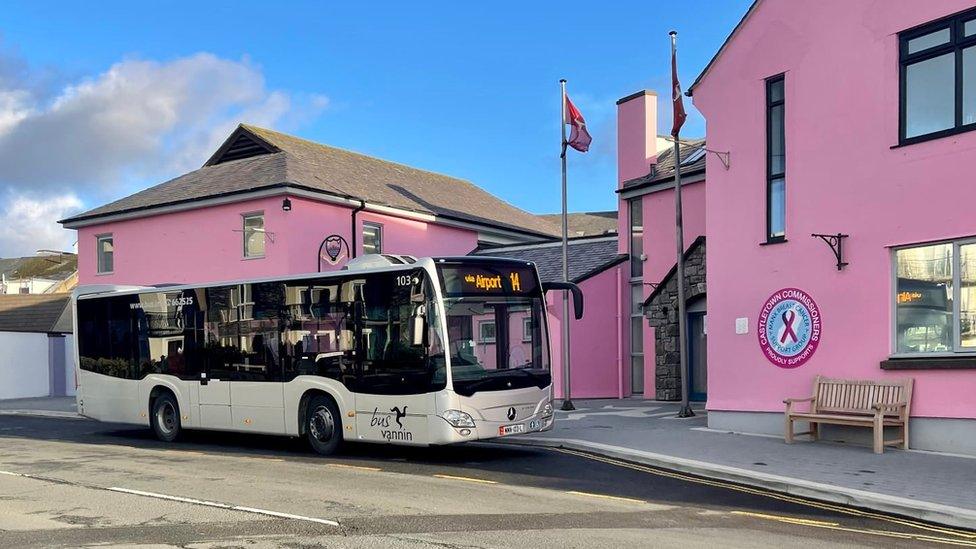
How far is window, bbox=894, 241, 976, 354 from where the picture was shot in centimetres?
1230

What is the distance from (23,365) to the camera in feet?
101

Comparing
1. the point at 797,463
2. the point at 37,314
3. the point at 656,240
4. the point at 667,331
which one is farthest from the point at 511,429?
the point at 37,314

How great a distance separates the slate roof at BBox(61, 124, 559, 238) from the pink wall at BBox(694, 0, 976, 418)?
1305 cm

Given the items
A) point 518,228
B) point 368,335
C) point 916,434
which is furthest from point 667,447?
point 518,228

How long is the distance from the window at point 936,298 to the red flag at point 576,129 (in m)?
8.76

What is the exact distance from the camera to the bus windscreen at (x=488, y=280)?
41.3 ft

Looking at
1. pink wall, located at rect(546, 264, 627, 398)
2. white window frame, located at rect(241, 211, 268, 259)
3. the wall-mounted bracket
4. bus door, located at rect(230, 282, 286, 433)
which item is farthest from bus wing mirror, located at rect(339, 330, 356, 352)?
white window frame, located at rect(241, 211, 268, 259)

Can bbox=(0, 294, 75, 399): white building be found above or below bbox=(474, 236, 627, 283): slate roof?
below

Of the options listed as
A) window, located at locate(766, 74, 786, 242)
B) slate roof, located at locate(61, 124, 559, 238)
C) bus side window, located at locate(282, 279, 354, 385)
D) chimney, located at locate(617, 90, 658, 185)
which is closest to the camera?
bus side window, located at locate(282, 279, 354, 385)

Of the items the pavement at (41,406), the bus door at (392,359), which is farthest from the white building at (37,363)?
the bus door at (392,359)

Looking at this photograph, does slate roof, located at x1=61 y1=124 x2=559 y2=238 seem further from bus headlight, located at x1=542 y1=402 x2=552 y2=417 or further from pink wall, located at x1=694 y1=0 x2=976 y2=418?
bus headlight, located at x1=542 y1=402 x2=552 y2=417

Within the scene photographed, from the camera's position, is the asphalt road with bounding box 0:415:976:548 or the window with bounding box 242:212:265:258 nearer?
the asphalt road with bounding box 0:415:976:548

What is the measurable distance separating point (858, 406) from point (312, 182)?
16.9 m

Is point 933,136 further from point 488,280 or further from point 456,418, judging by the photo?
point 456,418
